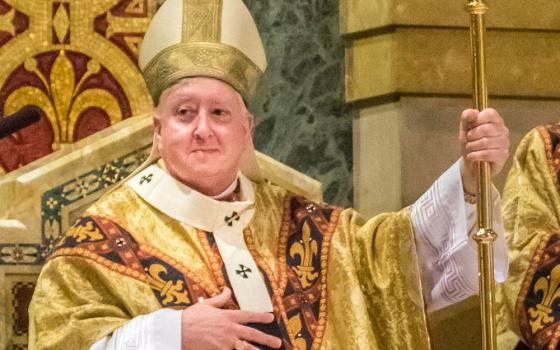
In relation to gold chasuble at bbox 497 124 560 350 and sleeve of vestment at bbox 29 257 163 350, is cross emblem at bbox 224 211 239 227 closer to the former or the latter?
sleeve of vestment at bbox 29 257 163 350

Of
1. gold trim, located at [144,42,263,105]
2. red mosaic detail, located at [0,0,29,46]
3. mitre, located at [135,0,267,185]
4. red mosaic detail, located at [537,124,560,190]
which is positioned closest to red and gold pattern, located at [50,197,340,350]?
mitre, located at [135,0,267,185]

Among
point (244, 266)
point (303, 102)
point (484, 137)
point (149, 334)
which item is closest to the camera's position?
point (149, 334)

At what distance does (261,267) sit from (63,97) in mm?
1202

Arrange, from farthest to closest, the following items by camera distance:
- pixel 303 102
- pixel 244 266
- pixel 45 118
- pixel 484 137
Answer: pixel 303 102
pixel 45 118
pixel 244 266
pixel 484 137

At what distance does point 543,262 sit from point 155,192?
113 centimetres

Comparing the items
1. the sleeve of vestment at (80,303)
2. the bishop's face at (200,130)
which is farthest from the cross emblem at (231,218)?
the sleeve of vestment at (80,303)

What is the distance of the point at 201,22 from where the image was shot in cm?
458

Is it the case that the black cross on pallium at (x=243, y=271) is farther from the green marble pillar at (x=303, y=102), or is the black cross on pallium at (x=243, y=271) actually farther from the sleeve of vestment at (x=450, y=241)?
the green marble pillar at (x=303, y=102)

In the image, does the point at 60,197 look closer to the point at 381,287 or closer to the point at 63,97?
the point at 63,97

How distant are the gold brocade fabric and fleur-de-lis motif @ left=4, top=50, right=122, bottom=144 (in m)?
0.87

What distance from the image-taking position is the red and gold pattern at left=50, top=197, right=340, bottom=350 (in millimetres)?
4363

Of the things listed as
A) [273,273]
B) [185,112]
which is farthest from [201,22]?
[273,273]

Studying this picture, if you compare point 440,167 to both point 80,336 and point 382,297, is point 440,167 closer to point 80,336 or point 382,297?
point 382,297

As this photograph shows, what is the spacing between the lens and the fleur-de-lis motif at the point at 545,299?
187 inches
